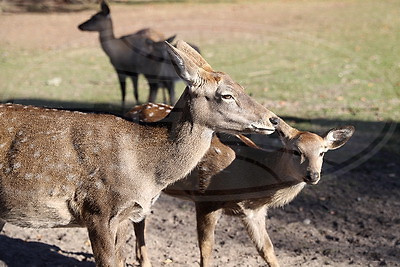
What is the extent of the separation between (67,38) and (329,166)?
12.4 m

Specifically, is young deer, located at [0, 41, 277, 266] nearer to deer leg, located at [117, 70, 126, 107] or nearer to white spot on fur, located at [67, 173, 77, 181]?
white spot on fur, located at [67, 173, 77, 181]

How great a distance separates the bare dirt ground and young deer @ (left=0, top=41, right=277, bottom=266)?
1.35 m

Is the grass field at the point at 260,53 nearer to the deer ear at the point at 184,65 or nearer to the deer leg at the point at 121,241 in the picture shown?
the deer leg at the point at 121,241

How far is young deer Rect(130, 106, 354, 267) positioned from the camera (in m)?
5.42

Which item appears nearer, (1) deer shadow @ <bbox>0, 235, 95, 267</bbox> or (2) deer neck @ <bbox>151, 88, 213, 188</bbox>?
(2) deer neck @ <bbox>151, 88, 213, 188</bbox>

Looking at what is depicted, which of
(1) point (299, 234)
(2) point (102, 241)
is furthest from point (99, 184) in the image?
(1) point (299, 234)

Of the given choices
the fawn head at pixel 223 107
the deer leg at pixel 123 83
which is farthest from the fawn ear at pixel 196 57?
the deer leg at pixel 123 83

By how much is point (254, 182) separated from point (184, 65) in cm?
151

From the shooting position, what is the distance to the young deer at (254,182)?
542 cm

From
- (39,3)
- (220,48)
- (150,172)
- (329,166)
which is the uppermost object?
(150,172)

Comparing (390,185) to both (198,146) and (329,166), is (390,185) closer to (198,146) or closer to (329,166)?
(329,166)

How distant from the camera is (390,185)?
26.0 ft

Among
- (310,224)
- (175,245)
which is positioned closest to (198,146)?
(175,245)

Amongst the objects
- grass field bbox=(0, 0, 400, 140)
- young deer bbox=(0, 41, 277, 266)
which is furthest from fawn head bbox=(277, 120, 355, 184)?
grass field bbox=(0, 0, 400, 140)
